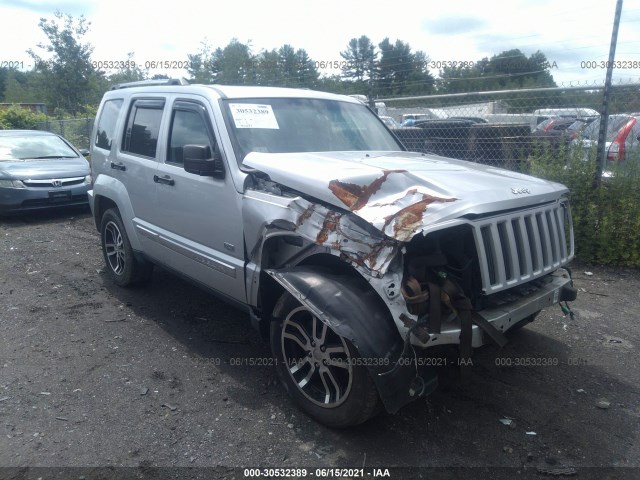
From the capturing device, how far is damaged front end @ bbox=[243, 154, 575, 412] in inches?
116

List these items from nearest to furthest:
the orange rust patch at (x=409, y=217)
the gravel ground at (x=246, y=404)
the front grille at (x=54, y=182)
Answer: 1. the orange rust patch at (x=409, y=217)
2. the gravel ground at (x=246, y=404)
3. the front grille at (x=54, y=182)

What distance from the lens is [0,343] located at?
4621 millimetres

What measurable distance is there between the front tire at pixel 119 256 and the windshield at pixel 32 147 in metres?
4.98

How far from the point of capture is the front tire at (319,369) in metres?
3.11

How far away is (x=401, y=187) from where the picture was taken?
329 centimetres

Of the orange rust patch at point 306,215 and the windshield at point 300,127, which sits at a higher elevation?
the windshield at point 300,127

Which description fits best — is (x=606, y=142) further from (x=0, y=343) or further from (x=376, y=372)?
(x=0, y=343)

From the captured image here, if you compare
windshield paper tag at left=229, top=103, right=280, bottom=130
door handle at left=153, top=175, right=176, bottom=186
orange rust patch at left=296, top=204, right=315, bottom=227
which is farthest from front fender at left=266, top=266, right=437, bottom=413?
door handle at left=153, top=175, right=176, bottom=186

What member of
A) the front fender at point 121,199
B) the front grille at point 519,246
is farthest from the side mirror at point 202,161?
the front grille at point 519,246

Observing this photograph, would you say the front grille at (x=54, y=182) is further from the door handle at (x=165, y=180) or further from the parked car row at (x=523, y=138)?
the parked car row at (x=523, y=138)

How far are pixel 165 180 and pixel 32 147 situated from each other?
23.0 feet

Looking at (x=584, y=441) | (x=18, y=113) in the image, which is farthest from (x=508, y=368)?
(x=18, y=113)

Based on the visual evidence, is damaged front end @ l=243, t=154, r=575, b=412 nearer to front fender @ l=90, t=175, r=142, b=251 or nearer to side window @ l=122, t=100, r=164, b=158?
side window @ l=122, t=100, r=164, b=158

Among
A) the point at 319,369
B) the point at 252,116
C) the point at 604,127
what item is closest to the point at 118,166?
the point at 252,116
